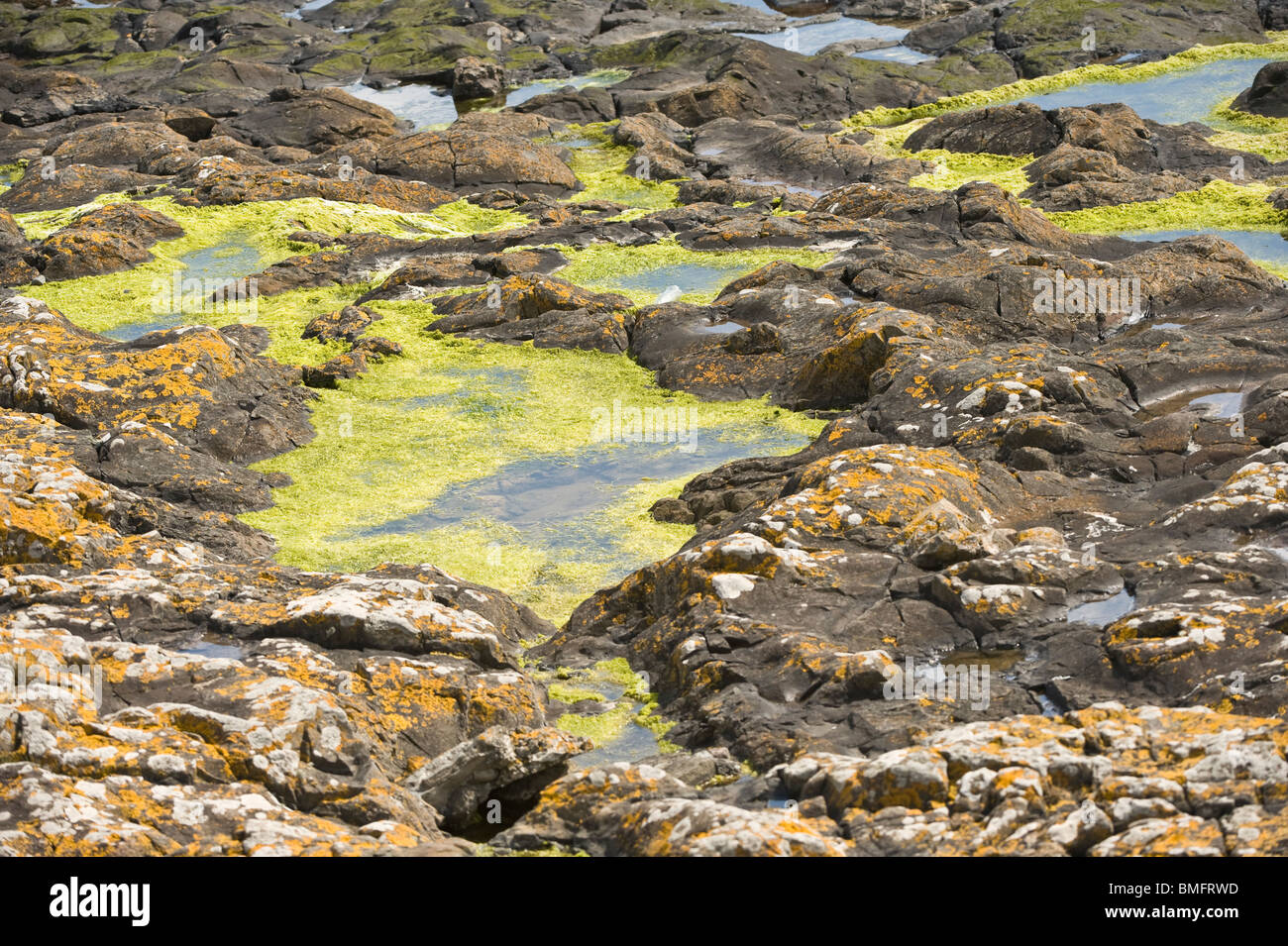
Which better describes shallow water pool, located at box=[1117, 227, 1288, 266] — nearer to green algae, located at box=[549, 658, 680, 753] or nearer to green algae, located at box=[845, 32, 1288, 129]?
green algae, located at box=[549, 658, 680, 753]

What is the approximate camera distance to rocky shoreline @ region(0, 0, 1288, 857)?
299 inches

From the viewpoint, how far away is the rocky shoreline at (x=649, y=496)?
Answer: 760 cm

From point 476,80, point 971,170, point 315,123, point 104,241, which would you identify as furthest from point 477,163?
point 476,80

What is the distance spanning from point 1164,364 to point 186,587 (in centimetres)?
1230

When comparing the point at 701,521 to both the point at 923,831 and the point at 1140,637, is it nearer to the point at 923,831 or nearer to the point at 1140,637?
the point at 1140,637

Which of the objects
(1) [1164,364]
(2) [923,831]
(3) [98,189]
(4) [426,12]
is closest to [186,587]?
(2) [923,831]

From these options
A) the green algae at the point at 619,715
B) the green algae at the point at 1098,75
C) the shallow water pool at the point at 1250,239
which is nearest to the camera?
the green algae at the point at 619,715

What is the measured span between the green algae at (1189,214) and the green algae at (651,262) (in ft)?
24.5

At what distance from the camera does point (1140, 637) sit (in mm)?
9578

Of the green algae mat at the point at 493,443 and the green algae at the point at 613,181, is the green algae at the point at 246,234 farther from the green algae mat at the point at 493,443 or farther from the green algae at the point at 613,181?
the green algae at the point at 613,181

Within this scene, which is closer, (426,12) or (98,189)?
(98,189)

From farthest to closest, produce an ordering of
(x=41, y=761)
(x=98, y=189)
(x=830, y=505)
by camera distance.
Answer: (x=98, y=189) → (x=830, y=505) → (x=41, y=761)

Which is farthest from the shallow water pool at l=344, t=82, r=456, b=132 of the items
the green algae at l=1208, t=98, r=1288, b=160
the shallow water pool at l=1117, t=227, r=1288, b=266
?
the shallow water pool at l=1117, t=227, r=1288, b=266

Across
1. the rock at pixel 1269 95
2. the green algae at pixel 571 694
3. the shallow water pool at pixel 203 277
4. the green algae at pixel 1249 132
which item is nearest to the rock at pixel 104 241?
the shallow water pool at pixel 203 277
